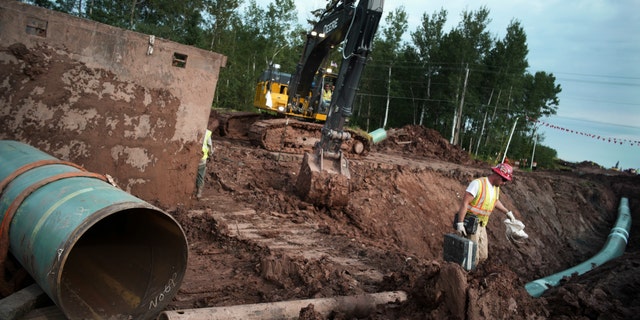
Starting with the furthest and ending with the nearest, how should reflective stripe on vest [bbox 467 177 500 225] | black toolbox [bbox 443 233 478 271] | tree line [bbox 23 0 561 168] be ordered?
tree line [bbox 23 0 561 168] → reflective stripe on vest [bbox 467 177 500 225] → black toolbox [bbox 443 233 478 271]

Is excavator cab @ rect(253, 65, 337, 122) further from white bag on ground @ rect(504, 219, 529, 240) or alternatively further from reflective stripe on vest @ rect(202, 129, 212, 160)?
white bag on ground @ rect(504, 219, 529, 240)

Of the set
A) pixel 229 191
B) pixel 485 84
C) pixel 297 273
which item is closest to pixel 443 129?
pixel 485 84

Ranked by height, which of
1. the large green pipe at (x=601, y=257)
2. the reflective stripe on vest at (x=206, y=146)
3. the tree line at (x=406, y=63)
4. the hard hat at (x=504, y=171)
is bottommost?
the large green pipe at (x=601, y=257)

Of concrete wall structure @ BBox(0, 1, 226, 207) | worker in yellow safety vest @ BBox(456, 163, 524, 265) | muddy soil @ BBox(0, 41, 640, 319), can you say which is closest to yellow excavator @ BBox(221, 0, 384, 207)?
Answer: muddy soil @ BBox(0, 41, 640, 319)

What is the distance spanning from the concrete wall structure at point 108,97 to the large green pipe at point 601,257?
5.09m

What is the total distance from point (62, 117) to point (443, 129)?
35.7 metres

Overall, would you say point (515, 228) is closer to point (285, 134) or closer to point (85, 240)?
point (85, 240)

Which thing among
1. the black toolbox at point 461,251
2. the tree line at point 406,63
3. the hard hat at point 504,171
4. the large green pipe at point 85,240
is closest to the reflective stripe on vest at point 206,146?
the large green pipe at point 85,240

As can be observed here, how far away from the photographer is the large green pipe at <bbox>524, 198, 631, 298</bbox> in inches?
239

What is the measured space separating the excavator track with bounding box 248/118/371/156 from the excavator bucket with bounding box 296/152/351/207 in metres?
4.07

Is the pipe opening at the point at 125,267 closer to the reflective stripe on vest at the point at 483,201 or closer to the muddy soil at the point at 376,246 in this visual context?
the muddy soil at the point at 376,246

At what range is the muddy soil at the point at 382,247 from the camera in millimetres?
3617

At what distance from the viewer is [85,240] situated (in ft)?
13.2

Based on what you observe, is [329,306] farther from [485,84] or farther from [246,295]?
[485,84]
